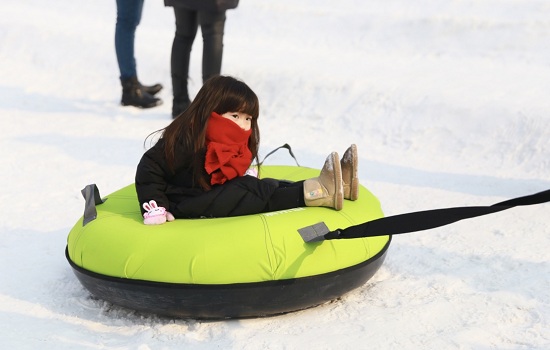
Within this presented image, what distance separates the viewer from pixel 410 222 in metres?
2.52

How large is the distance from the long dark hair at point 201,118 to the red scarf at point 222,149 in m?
0.03

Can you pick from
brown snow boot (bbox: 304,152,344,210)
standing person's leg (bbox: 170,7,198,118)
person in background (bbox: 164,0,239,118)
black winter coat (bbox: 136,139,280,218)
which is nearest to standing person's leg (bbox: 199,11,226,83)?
person in background (bbox: 164,0,239,118)

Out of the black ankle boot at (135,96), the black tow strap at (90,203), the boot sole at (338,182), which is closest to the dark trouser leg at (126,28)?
the black ankle boot at (135,96)

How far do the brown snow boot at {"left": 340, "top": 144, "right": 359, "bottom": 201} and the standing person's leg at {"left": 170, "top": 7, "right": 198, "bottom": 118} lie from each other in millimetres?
2586

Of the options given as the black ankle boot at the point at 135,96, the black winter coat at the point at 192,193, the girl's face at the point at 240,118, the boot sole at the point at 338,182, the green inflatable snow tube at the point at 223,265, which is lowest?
the black ankle boot at the point at 135,96

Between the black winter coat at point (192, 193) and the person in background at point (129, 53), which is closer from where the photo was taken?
the black winter coat at point (192, 193)

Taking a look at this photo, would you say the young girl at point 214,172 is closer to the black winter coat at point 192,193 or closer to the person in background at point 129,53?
the black winter coat at point 192,193

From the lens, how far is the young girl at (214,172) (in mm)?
2928

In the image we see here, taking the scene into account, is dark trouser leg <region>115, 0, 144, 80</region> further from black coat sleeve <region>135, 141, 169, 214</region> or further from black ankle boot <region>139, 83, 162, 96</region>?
black coat sleeve <region>135, 141, 169, 214</region>

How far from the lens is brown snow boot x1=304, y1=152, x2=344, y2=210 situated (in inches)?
114

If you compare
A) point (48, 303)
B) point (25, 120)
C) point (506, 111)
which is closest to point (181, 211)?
point (48, 303)

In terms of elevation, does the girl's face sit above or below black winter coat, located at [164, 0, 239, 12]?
below

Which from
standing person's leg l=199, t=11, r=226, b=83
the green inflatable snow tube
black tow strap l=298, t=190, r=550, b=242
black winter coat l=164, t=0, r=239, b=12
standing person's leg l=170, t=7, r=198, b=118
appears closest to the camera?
black tow strap l=298, t=190, r=550, b=242

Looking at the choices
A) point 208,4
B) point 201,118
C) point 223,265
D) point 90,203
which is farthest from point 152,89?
point 223,265
